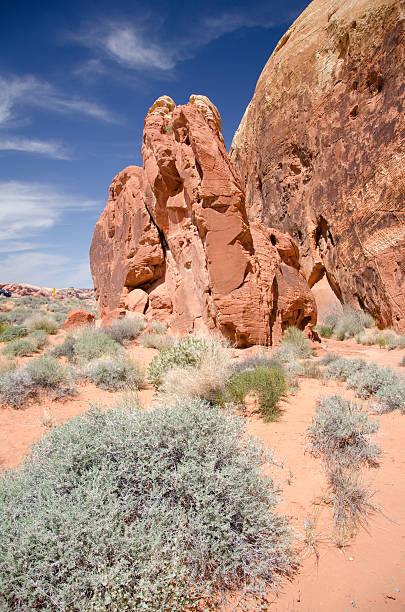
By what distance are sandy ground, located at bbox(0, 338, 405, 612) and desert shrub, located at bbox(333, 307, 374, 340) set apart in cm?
985

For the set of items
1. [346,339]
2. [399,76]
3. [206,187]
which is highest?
[399,76]

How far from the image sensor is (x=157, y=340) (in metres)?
9.90

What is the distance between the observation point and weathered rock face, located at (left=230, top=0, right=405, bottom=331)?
13.3 m

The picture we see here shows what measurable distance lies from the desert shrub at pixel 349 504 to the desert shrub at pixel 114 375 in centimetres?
430

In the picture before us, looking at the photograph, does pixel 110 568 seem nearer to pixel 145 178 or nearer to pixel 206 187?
pixel 206 187

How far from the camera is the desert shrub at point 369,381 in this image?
564 cm

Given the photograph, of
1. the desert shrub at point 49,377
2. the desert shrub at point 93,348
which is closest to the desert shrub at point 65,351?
the desert shrub at point 93,348

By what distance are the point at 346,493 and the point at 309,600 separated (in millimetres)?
986

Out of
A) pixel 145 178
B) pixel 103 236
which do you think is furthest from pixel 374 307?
pixel 103 236

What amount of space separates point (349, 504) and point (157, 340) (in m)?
7.64

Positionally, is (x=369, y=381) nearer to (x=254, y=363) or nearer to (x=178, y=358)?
(x=254, y=363)

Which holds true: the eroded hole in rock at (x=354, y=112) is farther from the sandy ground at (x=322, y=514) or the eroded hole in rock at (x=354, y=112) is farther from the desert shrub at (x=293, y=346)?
the sandy ground at (x=322, y=514)

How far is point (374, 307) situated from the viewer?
47.2 ft

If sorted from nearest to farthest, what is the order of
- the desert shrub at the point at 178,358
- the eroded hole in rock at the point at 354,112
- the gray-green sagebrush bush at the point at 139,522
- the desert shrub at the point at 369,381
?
the gray-green sagebrush bush at the point at 139,522
the desert shrub at the point at 369,381
the desert shrub at the point at 178,358
the eroded hole in rock at the point at 354,112
